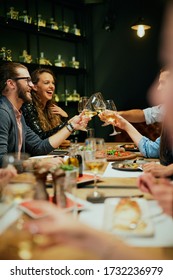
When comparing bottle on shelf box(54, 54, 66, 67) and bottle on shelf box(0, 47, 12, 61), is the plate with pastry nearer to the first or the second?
bottle on shelf box(0, 47, 12, 61)

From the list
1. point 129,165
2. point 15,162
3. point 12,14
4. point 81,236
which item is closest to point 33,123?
point 129,165

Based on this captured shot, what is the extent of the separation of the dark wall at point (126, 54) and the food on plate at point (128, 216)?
377 cm

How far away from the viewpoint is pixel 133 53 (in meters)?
4.64

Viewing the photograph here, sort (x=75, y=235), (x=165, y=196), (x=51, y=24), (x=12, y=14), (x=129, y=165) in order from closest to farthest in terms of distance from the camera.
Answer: (x=75, y=235) < (x=165, y=196) < (x=129, y=165) < (x=12, y=14) < (x=51, y=24)

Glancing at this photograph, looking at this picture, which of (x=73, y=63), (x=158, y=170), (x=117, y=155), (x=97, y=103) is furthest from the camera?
(x=73, y=63)

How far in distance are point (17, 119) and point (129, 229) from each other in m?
1.50

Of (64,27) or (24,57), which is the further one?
(64,27)

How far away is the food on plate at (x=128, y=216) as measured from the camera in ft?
2.80

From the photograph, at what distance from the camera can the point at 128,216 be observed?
89 centimetres

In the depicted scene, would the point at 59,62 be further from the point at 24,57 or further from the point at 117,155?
the point at 117,155

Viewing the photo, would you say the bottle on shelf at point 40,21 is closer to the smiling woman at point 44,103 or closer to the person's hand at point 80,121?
the smiling woman at point 44,103

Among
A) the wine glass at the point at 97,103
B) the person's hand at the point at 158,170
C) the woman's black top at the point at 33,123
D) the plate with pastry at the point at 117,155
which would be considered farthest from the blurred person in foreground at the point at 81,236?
the woman's black top at the point at 33,123

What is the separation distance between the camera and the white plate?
2.71ft

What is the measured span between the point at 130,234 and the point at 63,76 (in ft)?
12.9
